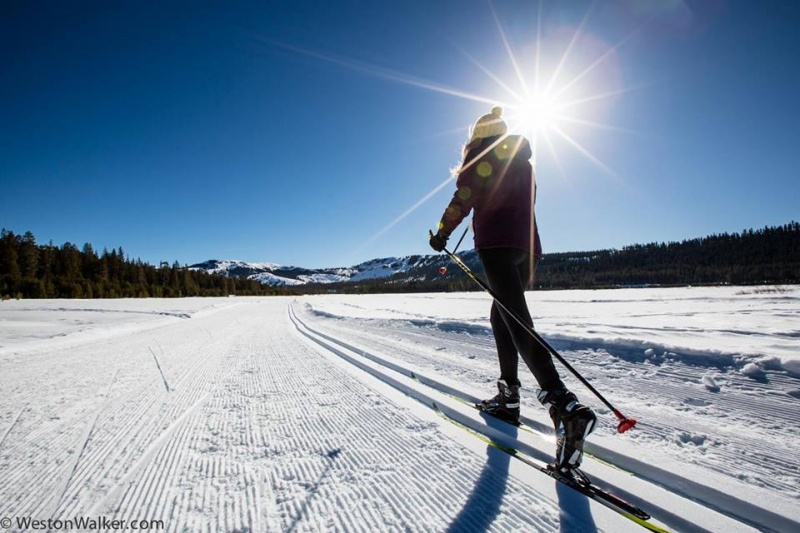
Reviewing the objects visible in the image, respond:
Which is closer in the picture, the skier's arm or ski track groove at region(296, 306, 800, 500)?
ski track groove at region(296, 306, 800, 500)

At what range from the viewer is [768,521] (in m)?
1.20

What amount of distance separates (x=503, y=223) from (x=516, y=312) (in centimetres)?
56

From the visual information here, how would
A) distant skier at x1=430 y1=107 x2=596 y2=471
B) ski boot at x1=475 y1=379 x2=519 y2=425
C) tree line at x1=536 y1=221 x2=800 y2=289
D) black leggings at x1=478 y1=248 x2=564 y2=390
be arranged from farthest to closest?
tree line at x1=536 y1=221 x2=800 y2=289, ski boot at x1=475 y1=379 x2=519 y2=425, distant skier at x1=430 y1=107 x2=596 y2=471, black leggings at x1=478 y1=248 x2=564 y2=390

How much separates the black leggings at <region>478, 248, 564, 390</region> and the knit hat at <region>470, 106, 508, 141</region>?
829mm

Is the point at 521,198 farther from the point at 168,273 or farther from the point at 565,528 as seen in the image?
the point at 168,273

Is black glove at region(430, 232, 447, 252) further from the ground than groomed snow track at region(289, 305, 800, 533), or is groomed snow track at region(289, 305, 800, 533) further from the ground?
black glove at region(430, 232, 447, 252)

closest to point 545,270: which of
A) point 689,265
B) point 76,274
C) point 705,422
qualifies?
point 689,265

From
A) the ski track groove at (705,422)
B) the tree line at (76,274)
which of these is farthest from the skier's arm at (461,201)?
the tree line at (76,274)

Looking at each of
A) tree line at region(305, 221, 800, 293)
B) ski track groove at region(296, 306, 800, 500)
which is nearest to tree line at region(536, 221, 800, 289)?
tree line at region(305, 221, 800, 293)

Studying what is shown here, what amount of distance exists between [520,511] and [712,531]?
1.98 ft

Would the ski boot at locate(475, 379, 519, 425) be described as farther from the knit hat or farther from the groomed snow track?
the knit hat

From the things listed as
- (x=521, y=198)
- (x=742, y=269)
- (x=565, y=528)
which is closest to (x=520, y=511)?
(x=565, y=528)

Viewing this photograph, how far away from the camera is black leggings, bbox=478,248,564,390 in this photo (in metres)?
1.87

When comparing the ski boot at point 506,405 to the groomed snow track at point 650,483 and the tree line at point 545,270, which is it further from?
the tree line at point 545,270
